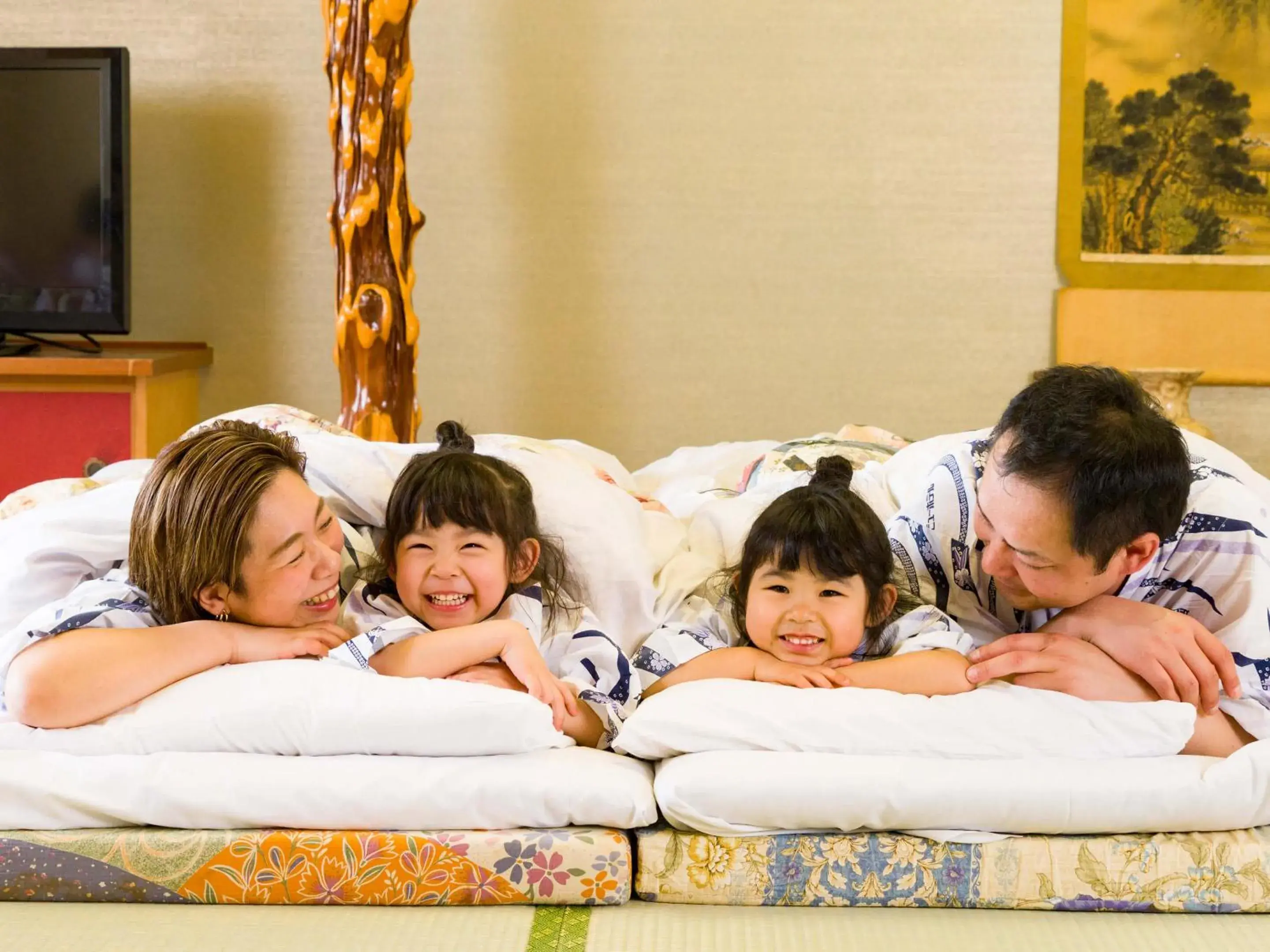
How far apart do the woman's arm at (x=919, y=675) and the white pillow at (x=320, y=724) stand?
38 cm

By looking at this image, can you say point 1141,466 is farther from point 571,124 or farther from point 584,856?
point 571,124

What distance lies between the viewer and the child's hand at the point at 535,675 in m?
1.33

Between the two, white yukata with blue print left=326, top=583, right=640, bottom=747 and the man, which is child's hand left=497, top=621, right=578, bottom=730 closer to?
white yukata with blue print left=326, top=583, right=640, bottom=747

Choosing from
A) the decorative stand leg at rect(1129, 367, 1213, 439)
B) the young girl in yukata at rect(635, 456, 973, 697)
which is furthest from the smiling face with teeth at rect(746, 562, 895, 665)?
the decorative stand leg at rect(1129, 367, 1213, 439)

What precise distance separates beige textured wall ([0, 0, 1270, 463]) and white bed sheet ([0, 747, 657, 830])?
87.6 inches

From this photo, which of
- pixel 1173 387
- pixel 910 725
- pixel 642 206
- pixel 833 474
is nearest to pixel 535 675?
pixel 910 725

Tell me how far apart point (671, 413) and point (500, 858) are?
2.29 m

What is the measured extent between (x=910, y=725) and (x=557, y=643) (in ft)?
1.54

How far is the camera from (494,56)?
3273 mm

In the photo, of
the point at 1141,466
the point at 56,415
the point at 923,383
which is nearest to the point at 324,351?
the point at 56,415

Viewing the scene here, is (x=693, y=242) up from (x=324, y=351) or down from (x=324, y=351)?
up

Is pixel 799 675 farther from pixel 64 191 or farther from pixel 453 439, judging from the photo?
pixel 64 191

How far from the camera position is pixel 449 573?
1468 millimetres

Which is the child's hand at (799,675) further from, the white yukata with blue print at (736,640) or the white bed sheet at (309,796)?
the white bed sheet at (309,796)
